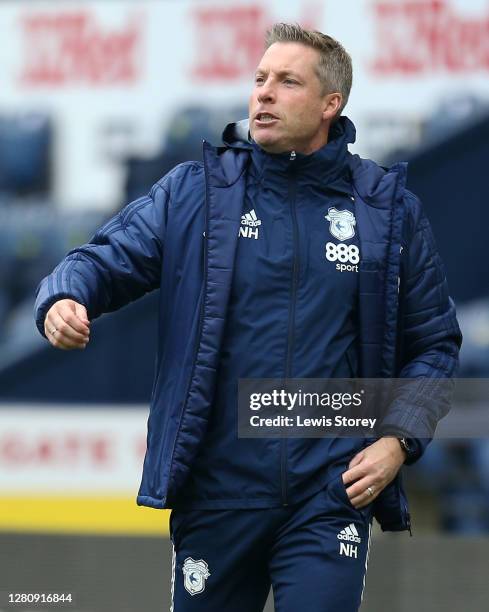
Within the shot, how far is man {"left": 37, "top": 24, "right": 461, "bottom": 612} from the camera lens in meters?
3.01

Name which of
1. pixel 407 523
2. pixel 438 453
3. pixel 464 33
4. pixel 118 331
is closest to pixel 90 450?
pixel 118 331

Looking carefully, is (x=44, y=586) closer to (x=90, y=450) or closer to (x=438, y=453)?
(x=90, y=450)

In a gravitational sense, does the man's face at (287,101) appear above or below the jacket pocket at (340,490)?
above

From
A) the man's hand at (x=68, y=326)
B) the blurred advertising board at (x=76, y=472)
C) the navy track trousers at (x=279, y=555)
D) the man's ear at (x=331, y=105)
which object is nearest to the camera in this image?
the man's hand at (x=68, y=326)

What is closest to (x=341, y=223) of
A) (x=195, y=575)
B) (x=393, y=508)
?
(x=393, y=508)

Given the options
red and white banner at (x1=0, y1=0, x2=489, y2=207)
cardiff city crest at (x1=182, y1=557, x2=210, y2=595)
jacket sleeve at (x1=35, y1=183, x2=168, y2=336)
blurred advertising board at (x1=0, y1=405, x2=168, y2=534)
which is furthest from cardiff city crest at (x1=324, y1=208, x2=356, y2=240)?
blurred advertising board at (x1=0, y1=405, x2=168, y2=534)

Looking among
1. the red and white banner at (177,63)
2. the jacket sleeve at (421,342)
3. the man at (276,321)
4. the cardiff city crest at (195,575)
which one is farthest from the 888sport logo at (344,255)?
the red and white banner at (177,63)

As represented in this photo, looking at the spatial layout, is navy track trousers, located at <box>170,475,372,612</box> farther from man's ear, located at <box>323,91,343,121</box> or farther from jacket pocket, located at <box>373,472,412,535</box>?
man's ear, located at <box>323,91,343,121</box>

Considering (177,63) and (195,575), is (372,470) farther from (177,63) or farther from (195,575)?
(177,63)

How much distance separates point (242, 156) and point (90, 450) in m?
3.18

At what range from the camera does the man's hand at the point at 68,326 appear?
2836 mm

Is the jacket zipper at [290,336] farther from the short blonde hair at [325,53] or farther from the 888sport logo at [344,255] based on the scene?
the short blonde hair at [325,53]

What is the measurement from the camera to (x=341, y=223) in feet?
10.3

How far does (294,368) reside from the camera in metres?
3.02
